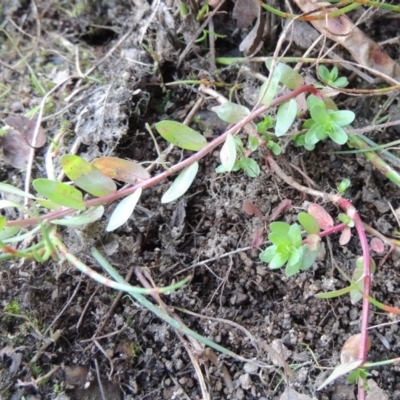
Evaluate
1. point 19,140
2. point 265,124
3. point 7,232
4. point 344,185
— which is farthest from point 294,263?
point 19,140

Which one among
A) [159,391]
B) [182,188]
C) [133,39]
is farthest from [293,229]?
[133,39]

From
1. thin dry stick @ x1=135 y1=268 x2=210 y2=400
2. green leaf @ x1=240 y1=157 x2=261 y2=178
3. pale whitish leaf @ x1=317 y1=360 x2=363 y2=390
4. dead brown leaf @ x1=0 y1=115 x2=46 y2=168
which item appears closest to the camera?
pale whitish leaf @ x1=317 y1=360 x2=363 y2=390

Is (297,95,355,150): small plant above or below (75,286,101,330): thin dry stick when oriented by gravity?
above

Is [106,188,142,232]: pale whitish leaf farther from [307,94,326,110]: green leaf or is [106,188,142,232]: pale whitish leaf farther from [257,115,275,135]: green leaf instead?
[307,94,326,110]: green leaf

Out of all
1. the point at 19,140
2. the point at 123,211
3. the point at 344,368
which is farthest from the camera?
the point at 19,140

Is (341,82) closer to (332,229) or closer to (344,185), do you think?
(344,185)

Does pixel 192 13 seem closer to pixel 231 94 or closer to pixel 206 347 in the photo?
pixel 231 94

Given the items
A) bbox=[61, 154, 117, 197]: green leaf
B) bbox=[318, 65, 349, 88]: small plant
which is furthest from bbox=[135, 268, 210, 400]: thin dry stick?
bbox=[318, 65, 349, 88]: small plant
